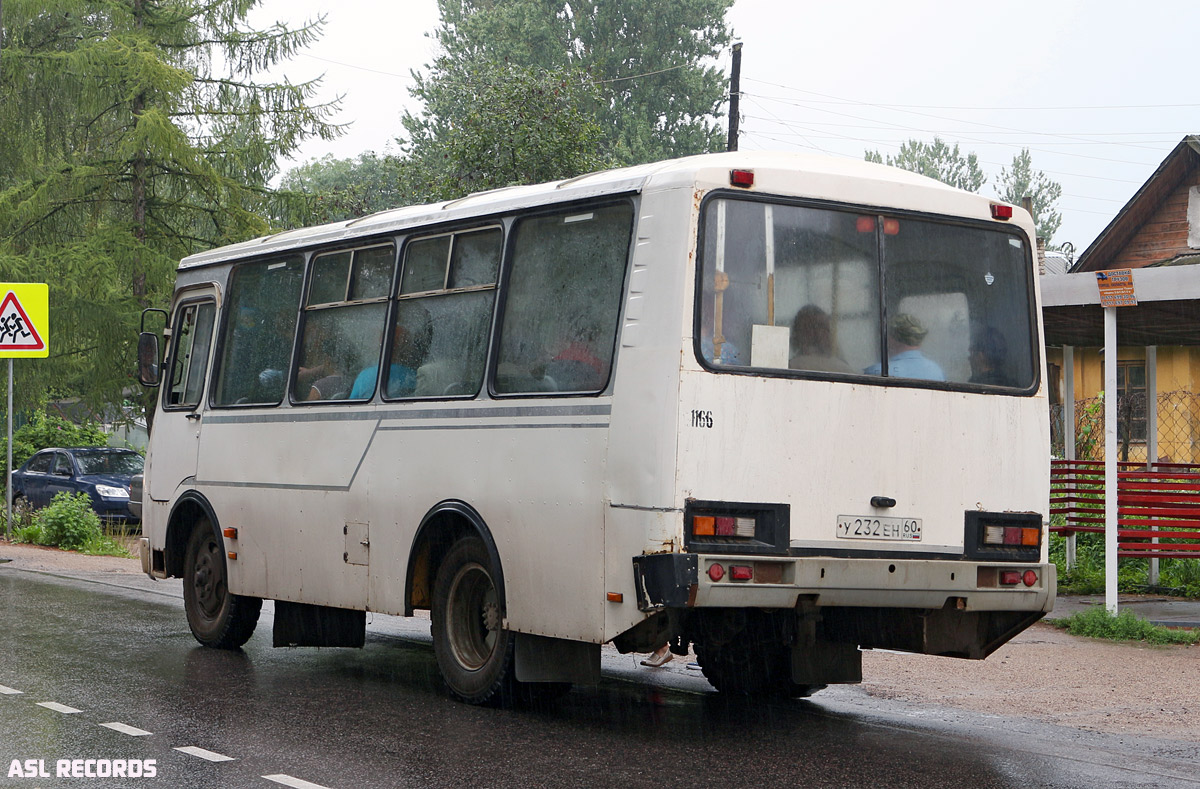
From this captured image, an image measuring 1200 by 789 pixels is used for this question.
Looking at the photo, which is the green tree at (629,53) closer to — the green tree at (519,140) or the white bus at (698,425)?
the green tree at (519,140)

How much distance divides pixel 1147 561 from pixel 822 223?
10089 millimetres

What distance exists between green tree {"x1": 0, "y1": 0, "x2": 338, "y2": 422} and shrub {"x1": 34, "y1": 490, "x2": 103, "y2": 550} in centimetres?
418

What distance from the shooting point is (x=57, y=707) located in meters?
8.78

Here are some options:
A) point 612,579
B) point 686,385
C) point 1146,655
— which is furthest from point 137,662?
point 1146,655

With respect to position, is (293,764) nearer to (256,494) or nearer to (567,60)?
(256,494)

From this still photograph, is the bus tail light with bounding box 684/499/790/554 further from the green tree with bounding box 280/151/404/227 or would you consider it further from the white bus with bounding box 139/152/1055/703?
the green tree with bounding box 280/151/404/227

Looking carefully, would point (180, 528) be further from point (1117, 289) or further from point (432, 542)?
point (1117, 289)

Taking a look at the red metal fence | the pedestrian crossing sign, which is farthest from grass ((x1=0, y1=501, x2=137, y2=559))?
the red metal fence

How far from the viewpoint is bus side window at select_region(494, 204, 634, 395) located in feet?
27.0

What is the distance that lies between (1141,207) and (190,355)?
21.9 metres

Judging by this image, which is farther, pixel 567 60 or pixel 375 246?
pixel 567 60

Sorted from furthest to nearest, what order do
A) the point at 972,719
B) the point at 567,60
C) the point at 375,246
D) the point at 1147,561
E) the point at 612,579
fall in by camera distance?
the point at 567,60 → the point at 1147,561 → the point at 375,246 → the point at 972,719 → the point at 612,579

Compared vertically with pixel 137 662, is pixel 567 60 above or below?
above

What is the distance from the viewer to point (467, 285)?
943 centimetres
